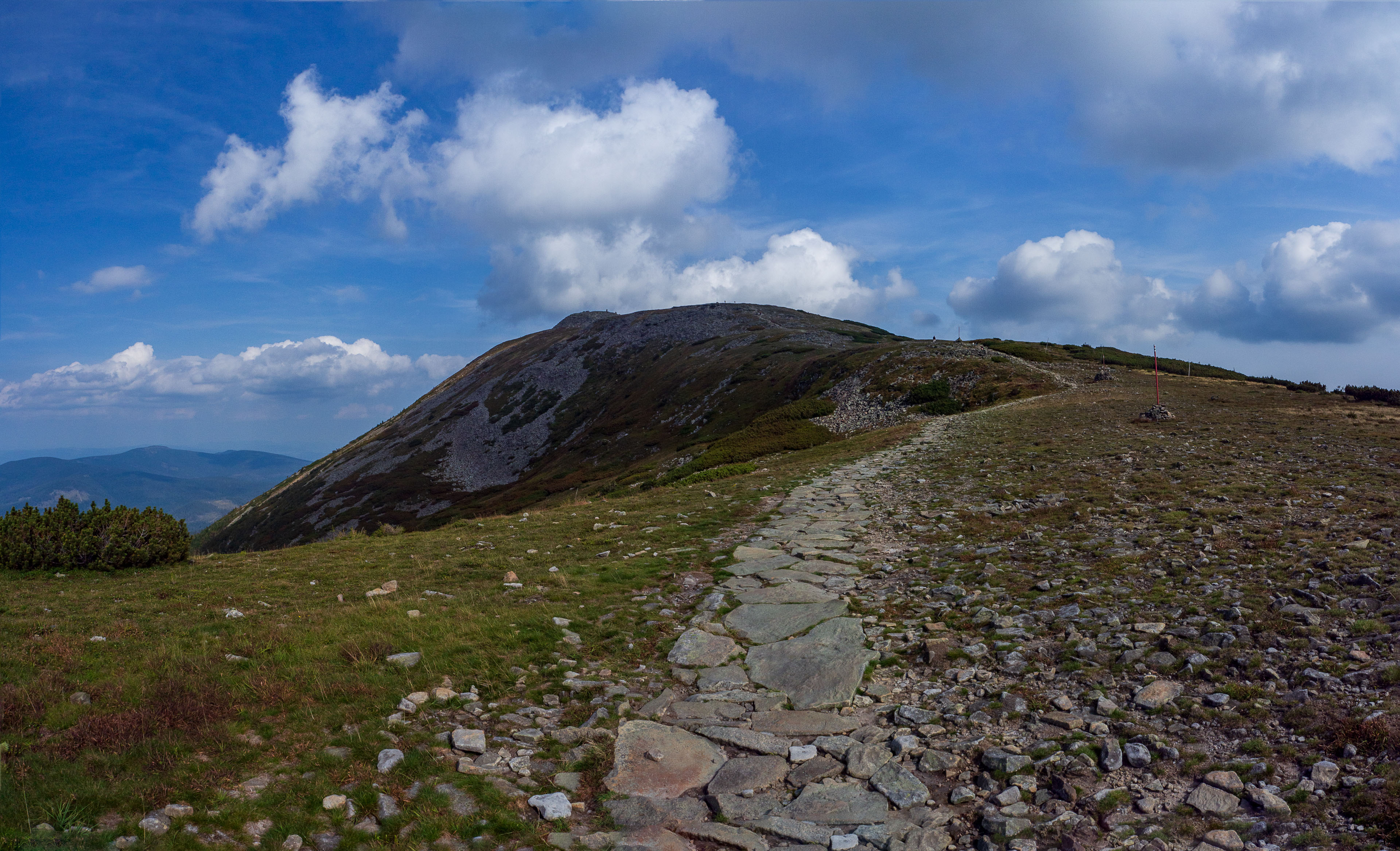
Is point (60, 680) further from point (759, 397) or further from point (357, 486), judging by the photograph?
point (357, 486)

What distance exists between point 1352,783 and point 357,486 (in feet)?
381

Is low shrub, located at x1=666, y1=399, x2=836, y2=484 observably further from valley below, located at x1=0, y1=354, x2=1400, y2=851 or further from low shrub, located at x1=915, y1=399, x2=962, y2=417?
valley below, located at x1=0, y1=354, x2=1400, y2=851

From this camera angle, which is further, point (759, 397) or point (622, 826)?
point (759, 397)

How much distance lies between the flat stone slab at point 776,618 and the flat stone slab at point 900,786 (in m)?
3.80

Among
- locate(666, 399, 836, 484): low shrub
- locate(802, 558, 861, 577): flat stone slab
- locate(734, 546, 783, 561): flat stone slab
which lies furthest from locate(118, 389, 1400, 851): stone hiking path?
locate(666, 399, 836, 484): low shrub

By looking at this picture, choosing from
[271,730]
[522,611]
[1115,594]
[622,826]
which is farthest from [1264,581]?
[271,730]

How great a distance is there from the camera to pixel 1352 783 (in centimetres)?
520

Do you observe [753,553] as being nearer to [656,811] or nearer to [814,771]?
[814,771]

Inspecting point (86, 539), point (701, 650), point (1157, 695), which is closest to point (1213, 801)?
point (1157, 695)

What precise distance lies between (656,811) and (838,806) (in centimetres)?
172

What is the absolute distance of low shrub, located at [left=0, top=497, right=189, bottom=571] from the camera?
14984 millimetres

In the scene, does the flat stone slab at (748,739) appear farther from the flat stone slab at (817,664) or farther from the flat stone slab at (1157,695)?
the flat stone slab at (1157,695)

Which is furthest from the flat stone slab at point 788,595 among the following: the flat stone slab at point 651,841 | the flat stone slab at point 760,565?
the flat stone slab at point 651,841

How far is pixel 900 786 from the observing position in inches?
250
